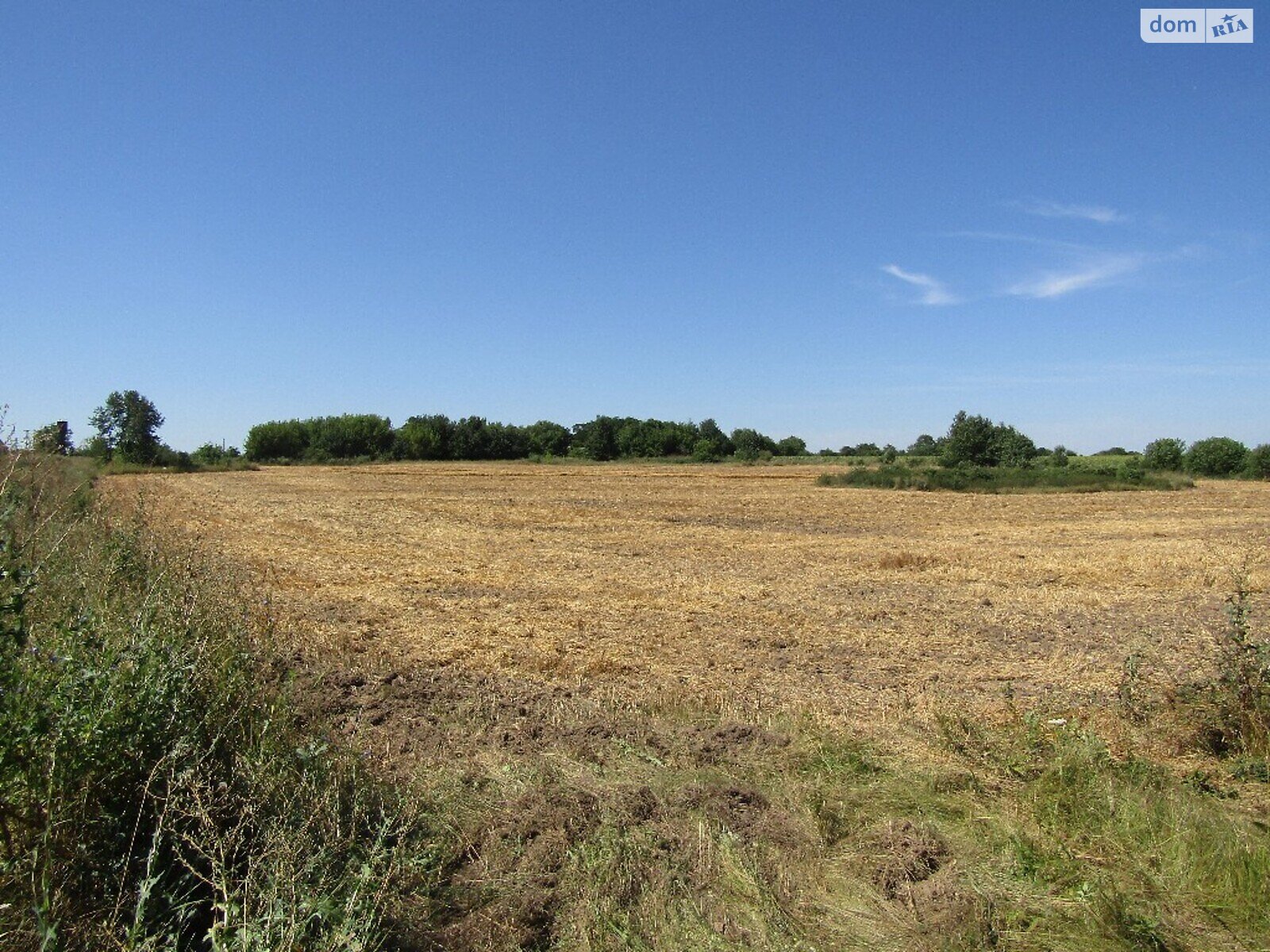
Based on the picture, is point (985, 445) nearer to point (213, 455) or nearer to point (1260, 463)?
point (1260, 463)

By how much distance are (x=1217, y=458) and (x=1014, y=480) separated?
25.5m

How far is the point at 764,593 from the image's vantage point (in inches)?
477

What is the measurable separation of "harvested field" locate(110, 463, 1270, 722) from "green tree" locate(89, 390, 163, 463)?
103 feet

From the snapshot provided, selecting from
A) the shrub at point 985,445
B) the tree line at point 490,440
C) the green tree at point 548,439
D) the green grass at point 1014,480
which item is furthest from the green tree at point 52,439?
the green tree at point 548,439

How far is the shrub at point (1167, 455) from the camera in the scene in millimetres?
55375

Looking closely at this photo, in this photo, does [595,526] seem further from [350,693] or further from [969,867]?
[969,867]

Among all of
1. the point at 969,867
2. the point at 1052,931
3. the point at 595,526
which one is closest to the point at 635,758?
the point at 969,867

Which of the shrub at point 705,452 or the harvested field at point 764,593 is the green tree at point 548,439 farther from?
the harvested field at point 764,593

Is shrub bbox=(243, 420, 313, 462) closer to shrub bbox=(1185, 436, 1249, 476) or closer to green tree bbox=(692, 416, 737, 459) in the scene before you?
green tree bbox=(692, 416, 737, 459)

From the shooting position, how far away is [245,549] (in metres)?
16.1

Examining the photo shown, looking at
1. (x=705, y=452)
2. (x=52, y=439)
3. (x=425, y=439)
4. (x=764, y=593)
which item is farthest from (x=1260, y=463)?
(x=425, y=439)

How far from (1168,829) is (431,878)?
3620 millimetres

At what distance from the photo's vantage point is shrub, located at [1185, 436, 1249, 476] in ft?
176

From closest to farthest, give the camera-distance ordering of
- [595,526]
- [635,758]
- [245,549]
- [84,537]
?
[635,758], [84,537], [245,549], [595,526]
